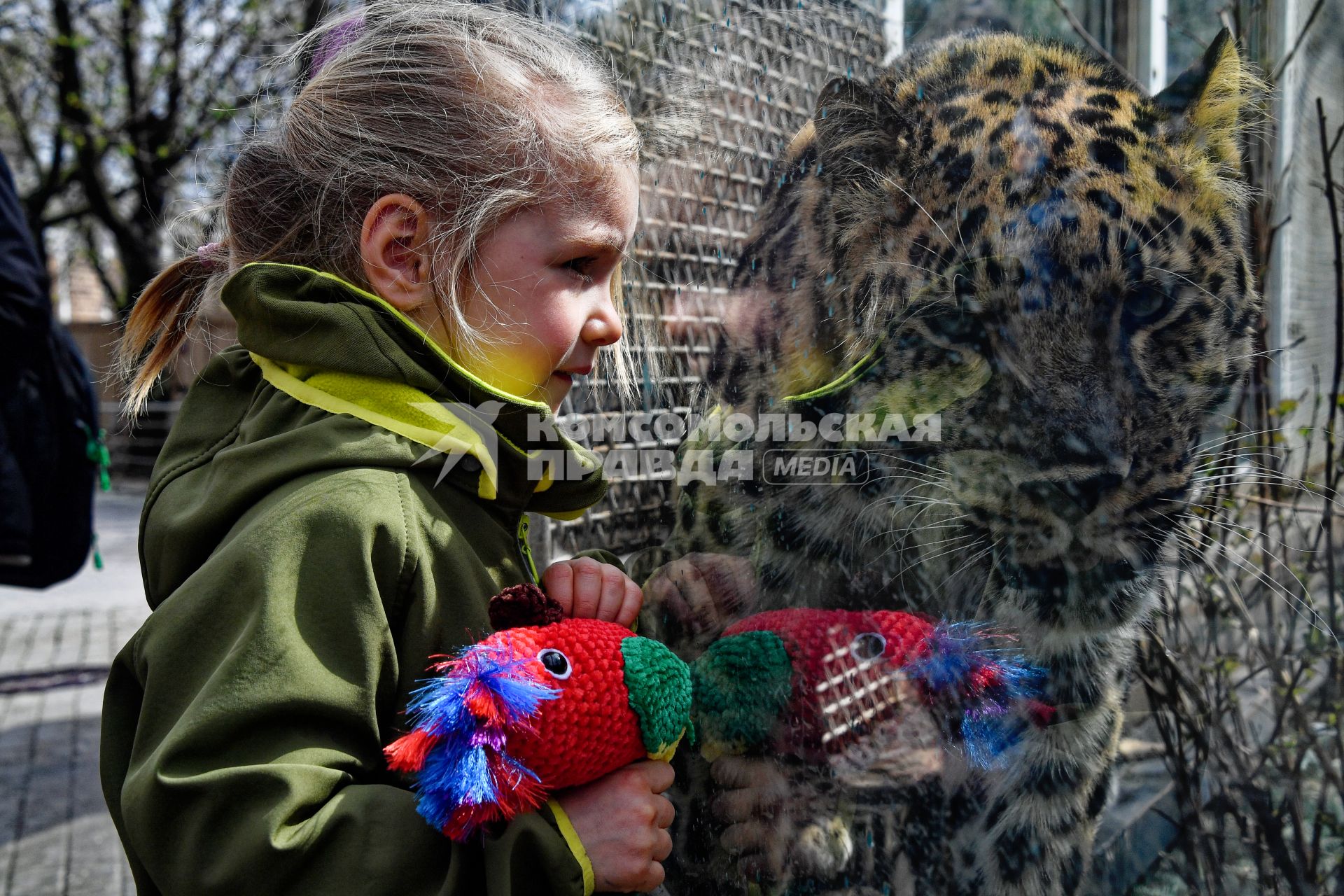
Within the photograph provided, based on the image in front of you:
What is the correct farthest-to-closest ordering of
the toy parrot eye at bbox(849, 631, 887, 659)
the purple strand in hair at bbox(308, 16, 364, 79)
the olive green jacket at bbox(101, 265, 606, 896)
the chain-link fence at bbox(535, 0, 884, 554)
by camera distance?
the purple strand in hair at bbox(308, 16, 364, 79) → the chain-link fence at bbox(535, 0, 884, 554) → the toy parrot eye at bbox(849, 631, 887, 659) → the olive green jacket at bbox(101, 265, 606, 896)

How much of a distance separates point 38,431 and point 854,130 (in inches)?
133

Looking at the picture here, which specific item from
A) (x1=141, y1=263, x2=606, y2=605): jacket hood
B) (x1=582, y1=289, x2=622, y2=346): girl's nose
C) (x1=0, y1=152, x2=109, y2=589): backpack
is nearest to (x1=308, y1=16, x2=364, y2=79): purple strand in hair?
(x1=141, y1=263, x2=606, y2=605): jacket hood

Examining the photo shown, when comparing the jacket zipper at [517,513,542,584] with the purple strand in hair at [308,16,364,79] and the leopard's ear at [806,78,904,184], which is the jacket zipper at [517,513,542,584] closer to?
the leopard's ear at [806,78,904,184]

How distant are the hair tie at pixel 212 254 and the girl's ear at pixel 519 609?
833 mm

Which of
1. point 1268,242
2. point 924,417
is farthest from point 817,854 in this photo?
point 1268,242

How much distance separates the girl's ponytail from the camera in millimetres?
1669

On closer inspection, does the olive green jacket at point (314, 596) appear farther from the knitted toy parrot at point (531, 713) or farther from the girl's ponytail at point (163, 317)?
the girl's ponytail at point (163, 317)

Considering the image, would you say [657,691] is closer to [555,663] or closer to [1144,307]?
[555,663]

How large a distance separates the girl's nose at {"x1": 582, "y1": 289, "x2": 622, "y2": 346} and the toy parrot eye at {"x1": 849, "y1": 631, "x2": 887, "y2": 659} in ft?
1.82

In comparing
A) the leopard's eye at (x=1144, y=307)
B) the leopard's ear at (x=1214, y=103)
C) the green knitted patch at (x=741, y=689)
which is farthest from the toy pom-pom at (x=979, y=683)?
the leopard's ear at (x=1214, y=103)

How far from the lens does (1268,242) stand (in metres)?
1.31

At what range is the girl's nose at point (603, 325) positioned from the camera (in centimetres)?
148

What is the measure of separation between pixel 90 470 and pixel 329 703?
3224 mm

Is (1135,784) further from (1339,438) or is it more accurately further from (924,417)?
(924,417)
